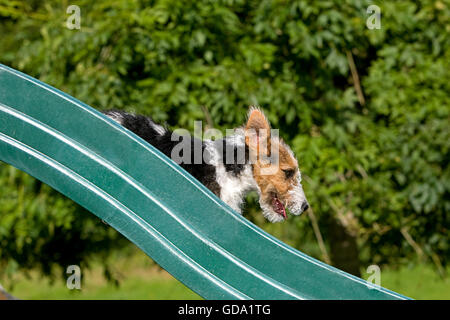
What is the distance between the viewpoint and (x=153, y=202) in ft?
8.75

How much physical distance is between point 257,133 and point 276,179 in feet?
1.02

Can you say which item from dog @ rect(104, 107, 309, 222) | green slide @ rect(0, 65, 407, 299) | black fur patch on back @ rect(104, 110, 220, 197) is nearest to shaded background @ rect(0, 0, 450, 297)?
black fur patch on back @ rect(104, 110, 220, 197)

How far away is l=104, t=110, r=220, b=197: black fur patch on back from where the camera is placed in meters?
3.37

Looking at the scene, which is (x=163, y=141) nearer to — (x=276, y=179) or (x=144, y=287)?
(x=276, y=179)

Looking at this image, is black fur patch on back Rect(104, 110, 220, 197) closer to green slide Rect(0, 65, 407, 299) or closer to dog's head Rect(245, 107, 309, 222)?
dog's head Rect(245, 107, 309, 222)

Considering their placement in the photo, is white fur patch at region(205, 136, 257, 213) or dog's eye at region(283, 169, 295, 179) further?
dog's eye at region(283, 169, 295, 179)

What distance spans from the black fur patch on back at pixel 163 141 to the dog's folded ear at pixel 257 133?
25 cm

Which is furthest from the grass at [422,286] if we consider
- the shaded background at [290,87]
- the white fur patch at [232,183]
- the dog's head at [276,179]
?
the white fur patch at [232,183]

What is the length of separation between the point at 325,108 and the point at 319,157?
46cm

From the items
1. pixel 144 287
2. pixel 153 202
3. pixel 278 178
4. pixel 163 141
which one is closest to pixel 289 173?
pixel 278 178

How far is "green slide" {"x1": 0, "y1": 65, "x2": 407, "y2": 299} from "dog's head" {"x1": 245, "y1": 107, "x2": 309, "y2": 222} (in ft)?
2.73
